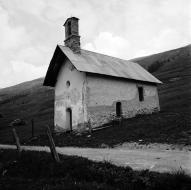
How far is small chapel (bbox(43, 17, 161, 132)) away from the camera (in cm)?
1903

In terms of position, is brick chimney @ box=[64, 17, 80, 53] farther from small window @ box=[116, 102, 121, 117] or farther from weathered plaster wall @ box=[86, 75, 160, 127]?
small window @ box=[116, 102, 121, 117]

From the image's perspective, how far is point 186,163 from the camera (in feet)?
22.5

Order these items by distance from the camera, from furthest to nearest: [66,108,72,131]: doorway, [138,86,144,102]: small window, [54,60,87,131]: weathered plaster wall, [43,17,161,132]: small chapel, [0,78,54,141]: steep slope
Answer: [0,78,54,141]: steep slope < [138,86,144,102]: small window < [66,108,72,131]: doorway < [54,60,87,131]: weathered plaster wall < [43,17,161,132]: small chapel

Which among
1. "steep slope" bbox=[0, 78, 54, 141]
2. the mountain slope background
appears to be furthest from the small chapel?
"steep slope" bbox=[0, 78, 54, 141]

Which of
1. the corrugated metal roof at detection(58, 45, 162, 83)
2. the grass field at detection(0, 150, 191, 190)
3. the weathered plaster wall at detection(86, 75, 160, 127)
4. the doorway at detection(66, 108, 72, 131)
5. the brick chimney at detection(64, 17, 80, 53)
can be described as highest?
the brick chimney at detection(64, 17, 80, 53)

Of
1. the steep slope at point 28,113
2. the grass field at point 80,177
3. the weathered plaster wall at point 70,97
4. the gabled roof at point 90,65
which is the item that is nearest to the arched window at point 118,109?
the gabled roof at point 90,65

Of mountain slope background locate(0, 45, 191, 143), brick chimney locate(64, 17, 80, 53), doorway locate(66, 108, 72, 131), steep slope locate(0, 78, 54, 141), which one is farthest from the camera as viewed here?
steep slope locate(0, 78, 54, 141)

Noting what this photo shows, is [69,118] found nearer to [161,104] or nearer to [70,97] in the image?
[70,97]

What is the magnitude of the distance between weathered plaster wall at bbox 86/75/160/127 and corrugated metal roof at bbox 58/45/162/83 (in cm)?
60

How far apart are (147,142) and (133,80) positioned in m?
11.7

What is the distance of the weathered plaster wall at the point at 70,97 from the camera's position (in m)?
19.2

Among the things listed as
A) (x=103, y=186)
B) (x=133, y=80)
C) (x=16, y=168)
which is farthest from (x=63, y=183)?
(x=133, y=80)

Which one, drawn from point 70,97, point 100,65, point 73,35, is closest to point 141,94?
→ point 100,65

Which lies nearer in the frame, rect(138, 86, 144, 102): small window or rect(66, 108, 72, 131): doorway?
rect(66, 108, 72, 131): doorway
